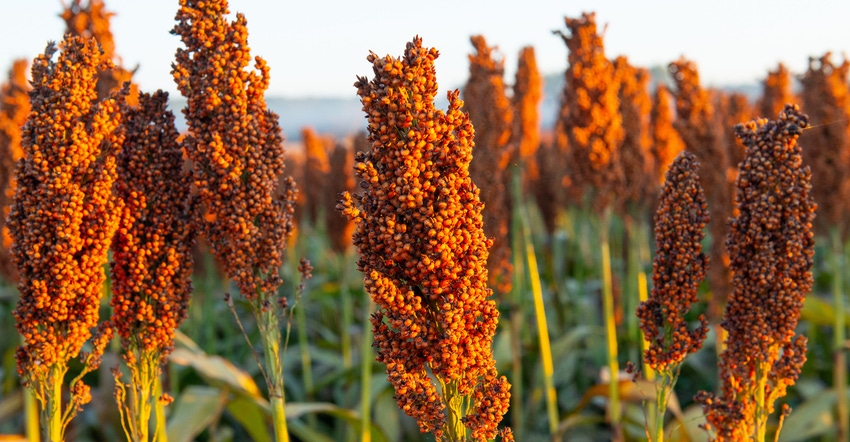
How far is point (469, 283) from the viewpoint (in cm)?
224

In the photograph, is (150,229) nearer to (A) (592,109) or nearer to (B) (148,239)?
(B) (148,239)

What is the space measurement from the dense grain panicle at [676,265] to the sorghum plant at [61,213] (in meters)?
1.98

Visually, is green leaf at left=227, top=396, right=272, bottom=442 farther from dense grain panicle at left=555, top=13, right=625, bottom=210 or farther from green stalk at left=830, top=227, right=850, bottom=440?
green stalk at left=830, top=227, right=850, bottom=440

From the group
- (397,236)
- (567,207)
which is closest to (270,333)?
(397,236)

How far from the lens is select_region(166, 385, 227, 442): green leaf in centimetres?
442

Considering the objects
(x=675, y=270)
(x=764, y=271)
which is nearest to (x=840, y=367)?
(x=764, y=271)

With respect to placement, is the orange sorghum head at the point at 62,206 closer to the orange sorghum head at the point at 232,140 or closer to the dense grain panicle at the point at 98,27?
the orange sorghum head at the point at 232,140

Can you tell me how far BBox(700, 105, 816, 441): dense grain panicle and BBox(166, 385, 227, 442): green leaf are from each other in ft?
9.93

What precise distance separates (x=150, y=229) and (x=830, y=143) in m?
5.70

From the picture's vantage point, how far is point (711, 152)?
19.1ft

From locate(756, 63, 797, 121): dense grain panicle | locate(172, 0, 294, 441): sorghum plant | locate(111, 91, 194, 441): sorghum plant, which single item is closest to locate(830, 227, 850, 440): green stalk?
locate(756, 63, 797, 121): dense grain panicle

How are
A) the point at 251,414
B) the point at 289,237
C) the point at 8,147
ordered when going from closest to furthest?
the point at 289,237 → the point at 251,414 → the point at 8,147

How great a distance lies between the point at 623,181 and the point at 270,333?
3.82 meters

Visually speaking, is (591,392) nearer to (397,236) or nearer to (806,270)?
(806,270)
